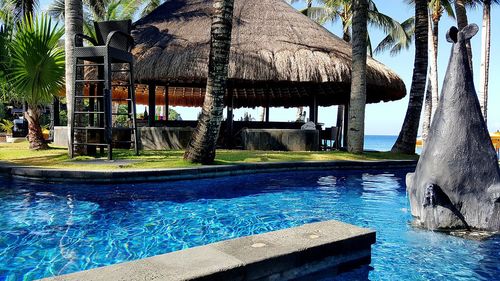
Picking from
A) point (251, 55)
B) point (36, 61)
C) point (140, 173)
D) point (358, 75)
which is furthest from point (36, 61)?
point (358, 75)

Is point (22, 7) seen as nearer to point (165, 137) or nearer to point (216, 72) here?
point (165, 137)

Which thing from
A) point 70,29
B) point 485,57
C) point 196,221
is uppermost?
point 485,57

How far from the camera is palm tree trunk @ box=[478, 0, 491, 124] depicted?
15227 millimetres

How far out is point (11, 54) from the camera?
10.6 m

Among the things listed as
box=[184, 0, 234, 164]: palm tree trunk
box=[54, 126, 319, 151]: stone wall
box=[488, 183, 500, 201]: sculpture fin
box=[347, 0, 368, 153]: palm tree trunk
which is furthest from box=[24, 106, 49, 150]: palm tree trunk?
box=[488, 183, 500, 201]: sculpture fin

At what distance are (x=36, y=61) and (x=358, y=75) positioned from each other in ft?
31.3

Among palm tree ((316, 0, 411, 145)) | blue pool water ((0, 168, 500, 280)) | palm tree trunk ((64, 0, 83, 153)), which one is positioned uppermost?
palm tree ((316, 0, 411, 145))

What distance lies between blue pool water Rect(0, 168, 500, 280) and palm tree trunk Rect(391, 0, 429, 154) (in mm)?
A: 5447

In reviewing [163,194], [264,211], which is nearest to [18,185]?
[163,194]

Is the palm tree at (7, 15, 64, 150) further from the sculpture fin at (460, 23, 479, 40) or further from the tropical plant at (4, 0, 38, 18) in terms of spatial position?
the sculpture fin at (460, 23, 479, 40)

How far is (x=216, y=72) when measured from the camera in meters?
8.12

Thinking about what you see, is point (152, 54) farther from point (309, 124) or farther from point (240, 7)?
point (309, 124)

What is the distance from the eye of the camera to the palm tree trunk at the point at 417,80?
42.1 feet

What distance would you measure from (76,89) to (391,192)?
794 cm
